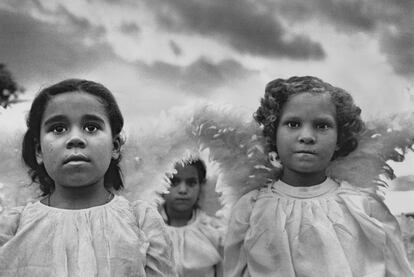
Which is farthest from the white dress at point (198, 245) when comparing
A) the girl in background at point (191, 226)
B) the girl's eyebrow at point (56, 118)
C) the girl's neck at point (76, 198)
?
A: the girl's eyebrow at point (56, 118)

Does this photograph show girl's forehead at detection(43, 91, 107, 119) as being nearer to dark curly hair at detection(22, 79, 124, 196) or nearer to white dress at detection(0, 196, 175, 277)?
dark curly hair at detection(22, 79, 124, 196)

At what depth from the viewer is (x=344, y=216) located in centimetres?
236

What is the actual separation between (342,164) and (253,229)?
514 mm

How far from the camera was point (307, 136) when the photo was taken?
7.60ft

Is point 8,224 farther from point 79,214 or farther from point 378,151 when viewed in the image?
point 378,151

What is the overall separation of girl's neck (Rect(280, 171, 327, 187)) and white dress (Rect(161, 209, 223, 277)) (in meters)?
0.73

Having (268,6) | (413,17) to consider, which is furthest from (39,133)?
(413,17)

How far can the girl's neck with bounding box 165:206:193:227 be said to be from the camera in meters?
3.29

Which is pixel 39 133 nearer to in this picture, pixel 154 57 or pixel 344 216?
pixel 344 216

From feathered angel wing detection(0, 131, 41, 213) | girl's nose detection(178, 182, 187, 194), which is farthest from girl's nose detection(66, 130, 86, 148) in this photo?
girl's nose detection(178, 182, 187, 194)

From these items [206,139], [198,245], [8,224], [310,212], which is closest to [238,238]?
[310,212]

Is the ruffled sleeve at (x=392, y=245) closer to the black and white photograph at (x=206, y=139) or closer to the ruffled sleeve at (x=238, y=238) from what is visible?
the black and white photograph at (x=206, y=139)

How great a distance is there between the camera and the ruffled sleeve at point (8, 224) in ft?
6.42

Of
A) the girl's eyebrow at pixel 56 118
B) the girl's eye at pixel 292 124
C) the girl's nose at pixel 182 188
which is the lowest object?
the girl's nose at pixel 182 188
